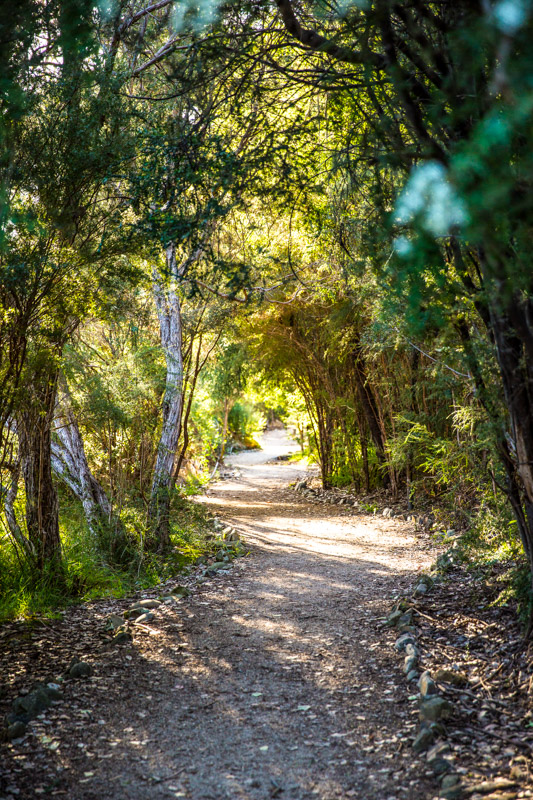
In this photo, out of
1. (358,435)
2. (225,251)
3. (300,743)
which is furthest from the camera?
(358,435)

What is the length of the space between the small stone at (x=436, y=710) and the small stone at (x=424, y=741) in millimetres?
129

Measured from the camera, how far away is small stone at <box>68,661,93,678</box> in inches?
119

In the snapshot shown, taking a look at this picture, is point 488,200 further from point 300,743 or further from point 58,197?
point 58,197

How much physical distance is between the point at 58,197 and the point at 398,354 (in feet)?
17.8

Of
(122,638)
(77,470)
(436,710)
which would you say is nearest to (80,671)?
(122,638)

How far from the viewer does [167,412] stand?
607cm

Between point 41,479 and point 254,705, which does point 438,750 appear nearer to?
point 254,705

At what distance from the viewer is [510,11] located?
157cm

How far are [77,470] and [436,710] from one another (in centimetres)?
446

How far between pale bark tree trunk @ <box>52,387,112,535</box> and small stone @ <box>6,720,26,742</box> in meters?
3.32

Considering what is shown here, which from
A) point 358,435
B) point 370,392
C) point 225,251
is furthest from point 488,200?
point 358,435

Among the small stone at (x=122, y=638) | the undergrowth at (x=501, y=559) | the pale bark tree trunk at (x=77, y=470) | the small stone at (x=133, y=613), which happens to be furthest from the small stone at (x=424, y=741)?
the pale bark tree trunk at (x=77, y=470)

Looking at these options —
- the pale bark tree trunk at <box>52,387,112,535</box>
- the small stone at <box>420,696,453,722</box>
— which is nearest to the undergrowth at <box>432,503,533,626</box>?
the small stone at <box>420,696,453,722</box>

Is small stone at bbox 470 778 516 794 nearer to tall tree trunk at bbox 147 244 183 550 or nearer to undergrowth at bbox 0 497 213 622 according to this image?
undergrowth at bbox 0 497 213 622
